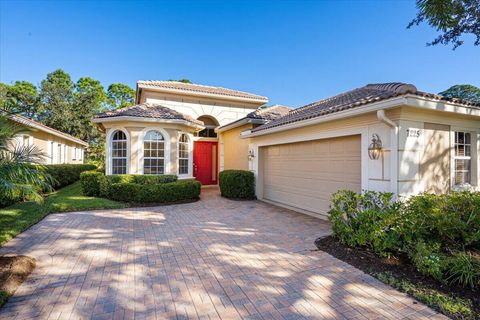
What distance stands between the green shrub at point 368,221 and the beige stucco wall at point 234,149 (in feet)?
24.9

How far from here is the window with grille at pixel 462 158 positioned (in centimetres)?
675

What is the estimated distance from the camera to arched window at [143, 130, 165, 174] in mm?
11656

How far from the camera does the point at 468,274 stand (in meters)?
3.48

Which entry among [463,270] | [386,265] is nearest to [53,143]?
[386,265]

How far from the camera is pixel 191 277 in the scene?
3.86 m

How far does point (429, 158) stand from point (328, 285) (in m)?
4.67

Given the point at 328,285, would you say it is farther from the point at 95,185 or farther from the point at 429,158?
the point at 95,185

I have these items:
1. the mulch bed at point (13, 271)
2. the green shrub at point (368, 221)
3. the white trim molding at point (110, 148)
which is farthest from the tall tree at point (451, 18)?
the white trim molding at point (110, 148)

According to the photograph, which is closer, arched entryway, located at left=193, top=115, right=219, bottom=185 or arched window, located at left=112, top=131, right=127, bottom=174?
arched window, located at left=112, top=131, right=127, bottom=174

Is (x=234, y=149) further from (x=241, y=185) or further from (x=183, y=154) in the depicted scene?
(x=241, y=185)

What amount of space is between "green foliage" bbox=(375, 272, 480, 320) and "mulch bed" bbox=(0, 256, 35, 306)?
217 inches

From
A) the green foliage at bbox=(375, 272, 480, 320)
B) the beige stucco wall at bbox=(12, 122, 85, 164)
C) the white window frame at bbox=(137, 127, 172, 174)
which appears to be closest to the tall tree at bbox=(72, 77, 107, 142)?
the beige stucco wall at bbox=(12, 122, 85, 164)

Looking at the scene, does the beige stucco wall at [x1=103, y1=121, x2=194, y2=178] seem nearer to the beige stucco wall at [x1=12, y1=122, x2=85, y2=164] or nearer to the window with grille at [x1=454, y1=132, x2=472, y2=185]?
the beige stucco wall at [x1=12, y1=122, x2=85, y2=164]

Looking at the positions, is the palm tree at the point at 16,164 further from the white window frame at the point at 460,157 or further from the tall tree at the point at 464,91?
the tall tree at the point at 464,91
